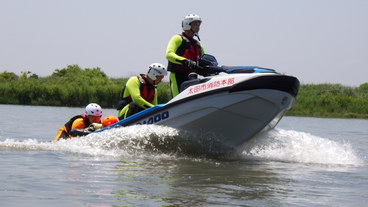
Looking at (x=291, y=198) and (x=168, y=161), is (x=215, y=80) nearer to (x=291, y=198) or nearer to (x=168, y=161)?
(x=168, y=161)

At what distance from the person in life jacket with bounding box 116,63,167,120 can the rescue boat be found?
309mm

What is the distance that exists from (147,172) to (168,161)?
1239mm

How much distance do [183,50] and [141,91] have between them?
2.72 feet

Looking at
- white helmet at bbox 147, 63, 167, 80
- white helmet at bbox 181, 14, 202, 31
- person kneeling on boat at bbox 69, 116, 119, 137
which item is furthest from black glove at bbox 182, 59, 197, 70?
person kneeling on boat at bbox 69, 116, 119, 137

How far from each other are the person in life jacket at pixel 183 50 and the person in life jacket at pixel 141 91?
169 mm

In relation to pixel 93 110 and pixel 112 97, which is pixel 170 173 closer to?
pixel 93 110

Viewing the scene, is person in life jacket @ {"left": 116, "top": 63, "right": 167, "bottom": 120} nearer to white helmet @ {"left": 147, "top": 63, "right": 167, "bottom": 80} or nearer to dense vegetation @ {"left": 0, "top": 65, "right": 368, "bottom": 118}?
white helmet @ {"left": 147, "top": 63, "right": 167, "bottom": 80}

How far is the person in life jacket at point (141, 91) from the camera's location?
884 cm

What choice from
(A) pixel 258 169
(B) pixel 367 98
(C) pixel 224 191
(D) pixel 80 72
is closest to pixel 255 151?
(A) pixel 258 169

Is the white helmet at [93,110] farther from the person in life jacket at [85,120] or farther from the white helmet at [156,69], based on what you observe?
the white helmet at [156,69]

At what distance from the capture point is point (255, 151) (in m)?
9.31

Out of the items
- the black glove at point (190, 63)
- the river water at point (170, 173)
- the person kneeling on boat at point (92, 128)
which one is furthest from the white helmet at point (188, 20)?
the person kneeling on boat at point (92, 128)

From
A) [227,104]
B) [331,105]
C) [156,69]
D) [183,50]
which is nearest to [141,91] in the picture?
[156,69]

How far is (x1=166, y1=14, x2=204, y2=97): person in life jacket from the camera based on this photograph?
8.82 metres
